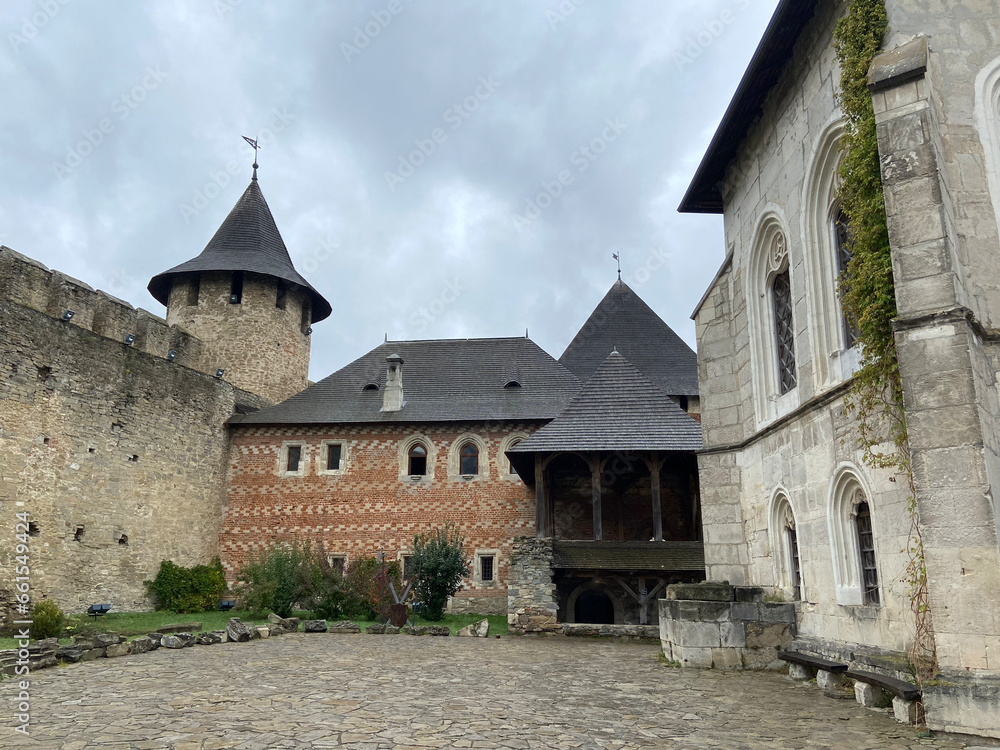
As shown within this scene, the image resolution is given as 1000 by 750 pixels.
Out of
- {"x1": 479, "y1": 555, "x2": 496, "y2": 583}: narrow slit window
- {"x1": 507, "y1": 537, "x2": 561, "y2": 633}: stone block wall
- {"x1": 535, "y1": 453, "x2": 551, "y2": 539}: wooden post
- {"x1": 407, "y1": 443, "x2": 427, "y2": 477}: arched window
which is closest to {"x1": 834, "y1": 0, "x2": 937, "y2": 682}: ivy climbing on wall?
{"x1": 507, "y1": 537, "x2": 561, "y2": 633}: stone block wall

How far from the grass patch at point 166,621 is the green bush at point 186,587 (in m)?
0.35

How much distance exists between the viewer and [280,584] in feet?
50.0

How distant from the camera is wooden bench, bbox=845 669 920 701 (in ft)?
16.8

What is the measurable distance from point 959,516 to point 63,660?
30.5ft

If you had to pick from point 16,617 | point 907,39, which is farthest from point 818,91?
point 16,617

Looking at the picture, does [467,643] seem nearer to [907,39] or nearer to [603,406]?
[603,406]

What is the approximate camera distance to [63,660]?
853 cm

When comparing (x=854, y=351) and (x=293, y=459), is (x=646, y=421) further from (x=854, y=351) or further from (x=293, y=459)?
(x=293, y=459)

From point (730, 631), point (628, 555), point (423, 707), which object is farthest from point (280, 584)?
point (423, 707)

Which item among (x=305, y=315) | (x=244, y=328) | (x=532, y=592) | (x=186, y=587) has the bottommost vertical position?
(x=186, y=587)

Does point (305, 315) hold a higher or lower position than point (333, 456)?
higher

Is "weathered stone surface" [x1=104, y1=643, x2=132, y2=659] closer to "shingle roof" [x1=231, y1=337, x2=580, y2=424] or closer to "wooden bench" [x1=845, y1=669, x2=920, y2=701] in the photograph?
"wooden bench" [x1=845, y1=669, x2=920, y2=701]

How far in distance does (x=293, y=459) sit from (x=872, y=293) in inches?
660

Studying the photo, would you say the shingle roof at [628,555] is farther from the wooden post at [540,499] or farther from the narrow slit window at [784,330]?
the narrow slit window at [784,330]
